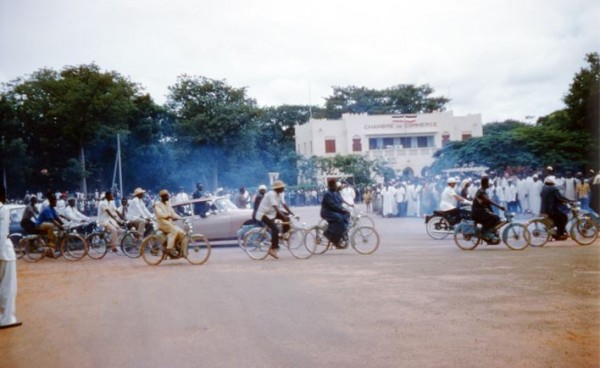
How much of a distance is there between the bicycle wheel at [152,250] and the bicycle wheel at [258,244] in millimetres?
1846

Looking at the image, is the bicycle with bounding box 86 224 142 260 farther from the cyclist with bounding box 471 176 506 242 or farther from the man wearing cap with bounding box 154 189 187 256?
the cyclist with bounding box 471 176 506 242

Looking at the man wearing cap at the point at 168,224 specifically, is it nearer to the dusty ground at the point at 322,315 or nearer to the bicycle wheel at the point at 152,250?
the bicycle wheel at the point at 152,250

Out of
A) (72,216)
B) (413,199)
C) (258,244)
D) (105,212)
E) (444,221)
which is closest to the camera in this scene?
(258,244)

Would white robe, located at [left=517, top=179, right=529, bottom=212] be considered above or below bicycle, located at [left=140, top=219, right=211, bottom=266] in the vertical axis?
above

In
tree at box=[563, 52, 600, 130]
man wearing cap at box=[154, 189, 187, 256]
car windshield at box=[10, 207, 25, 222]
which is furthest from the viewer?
tree at box=[563, 52, 600, 130]

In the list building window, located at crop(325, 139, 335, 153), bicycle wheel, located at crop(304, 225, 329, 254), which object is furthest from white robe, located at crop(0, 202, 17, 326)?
building window, located at crop(325, 139, 335, 153)

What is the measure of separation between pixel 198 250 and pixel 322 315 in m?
6.13

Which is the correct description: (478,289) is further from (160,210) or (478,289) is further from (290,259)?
(160,210)

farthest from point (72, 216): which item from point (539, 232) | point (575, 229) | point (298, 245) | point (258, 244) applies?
point (575, 229)

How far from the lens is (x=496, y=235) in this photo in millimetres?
13148

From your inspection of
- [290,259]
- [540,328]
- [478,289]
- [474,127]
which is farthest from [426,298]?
[474,127]

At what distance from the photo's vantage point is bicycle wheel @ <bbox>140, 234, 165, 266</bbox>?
41.9ft

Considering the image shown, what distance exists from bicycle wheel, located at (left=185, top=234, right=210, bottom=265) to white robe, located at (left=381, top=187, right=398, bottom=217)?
709 inches

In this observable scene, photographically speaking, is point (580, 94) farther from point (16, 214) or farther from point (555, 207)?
point (16, 214)
